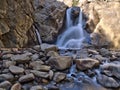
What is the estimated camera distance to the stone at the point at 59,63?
6372mm

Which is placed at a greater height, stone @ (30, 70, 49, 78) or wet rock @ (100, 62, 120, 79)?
stone @ (30, 70, 49, 78)

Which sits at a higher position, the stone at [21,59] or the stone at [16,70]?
the stone at [21,59]

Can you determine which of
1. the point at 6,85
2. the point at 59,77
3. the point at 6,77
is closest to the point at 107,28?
the point at 59,77

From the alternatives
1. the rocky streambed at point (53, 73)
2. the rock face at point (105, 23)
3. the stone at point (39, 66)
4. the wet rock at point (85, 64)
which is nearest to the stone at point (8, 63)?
the rocky streambed at point (53, 73)

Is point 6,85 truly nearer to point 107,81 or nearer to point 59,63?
point 59,63

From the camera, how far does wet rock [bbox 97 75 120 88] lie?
573cm

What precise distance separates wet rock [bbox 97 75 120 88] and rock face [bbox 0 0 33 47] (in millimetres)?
4156

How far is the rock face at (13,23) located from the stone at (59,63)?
2754mm

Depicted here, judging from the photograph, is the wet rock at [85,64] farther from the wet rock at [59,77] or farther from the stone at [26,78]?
the stone at [26,78]

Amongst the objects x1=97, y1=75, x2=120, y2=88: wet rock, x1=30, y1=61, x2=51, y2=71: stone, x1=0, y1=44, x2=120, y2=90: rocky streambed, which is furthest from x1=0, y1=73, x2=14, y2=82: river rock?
x1=97, y1=75, x2=120, y2=88: wet rock

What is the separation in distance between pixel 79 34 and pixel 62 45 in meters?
1.34

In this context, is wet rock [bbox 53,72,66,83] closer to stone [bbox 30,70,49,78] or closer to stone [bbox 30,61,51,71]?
stone [bbox 30,70,49,78]

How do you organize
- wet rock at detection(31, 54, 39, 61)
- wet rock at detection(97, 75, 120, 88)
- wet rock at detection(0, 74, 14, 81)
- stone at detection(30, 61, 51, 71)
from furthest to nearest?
wet rock at detection(31, 54, 39, 61) → stone at detection(30, 61, 51, 71) → wet rock at detection(97, 75, 120, 88) → wet rock at detection(0, 74, 14, 81)

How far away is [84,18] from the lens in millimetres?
13664
